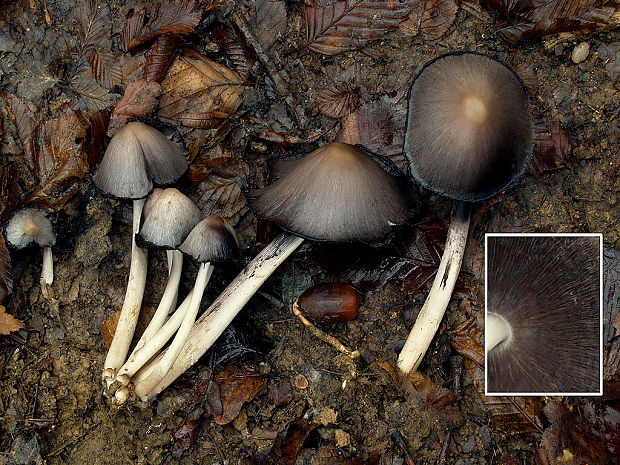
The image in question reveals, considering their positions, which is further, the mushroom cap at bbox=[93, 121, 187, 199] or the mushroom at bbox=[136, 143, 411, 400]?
the mushroom cap at bbox=[93, 121, 187, 199]

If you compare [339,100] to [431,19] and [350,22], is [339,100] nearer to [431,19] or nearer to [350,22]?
[350,22]

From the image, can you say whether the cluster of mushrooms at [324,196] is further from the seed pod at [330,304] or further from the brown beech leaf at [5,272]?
the brown beech leaf at [5,272]

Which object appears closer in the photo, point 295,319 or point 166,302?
point 166,302

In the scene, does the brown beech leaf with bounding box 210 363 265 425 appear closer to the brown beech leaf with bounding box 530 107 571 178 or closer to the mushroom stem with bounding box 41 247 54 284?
the mushroom stem with bounding box 41 247 54 284

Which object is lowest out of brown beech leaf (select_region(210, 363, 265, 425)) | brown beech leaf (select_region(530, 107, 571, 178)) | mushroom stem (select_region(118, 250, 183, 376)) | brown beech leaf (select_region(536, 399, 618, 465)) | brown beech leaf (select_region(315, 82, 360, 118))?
brown beech leaf (select_region(536, 399, 618, 465))

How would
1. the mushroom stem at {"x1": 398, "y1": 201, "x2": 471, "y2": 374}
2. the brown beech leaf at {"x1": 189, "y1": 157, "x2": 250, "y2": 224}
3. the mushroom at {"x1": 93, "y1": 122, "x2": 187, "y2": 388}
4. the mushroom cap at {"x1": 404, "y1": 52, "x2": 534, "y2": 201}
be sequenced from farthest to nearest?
the brown beech leaf at {"x1": 189, "y1": 157, "x2": 250, "y2": 224} → the mushroom stem at {"x1": 398, "y1": 201, "x2": 471, "y2": 374} → the mushroom at {"x1": 93, "y1": 122, "x2": 187, "y2": 388} → the mushroom cap at {"x1": 404, "y1": 52, "x2": 534, "y2": 201}

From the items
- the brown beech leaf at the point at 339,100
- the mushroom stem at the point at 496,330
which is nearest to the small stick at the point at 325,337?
the mushroom stem at the point at 496,330

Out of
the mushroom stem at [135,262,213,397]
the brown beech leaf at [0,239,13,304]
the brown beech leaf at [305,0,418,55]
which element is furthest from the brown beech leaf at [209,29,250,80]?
the brown beech leaf at [0,239,13,304]

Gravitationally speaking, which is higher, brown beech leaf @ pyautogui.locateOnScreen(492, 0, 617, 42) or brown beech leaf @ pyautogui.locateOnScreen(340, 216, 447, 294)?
brown beech leaf @ pyautogui.locateOnScreen(492, 0, 617, 42)

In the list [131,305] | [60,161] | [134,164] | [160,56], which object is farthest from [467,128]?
[60,161]
